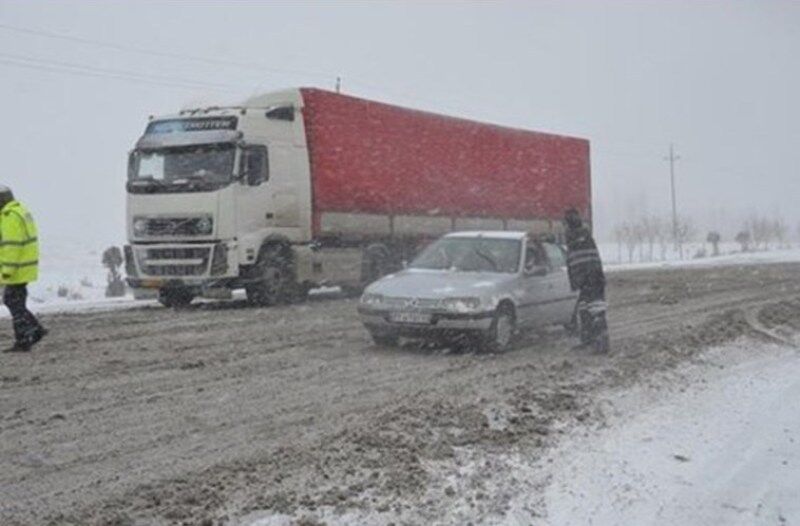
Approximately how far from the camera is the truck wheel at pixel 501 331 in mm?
10148

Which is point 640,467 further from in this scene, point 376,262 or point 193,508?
point 376,262

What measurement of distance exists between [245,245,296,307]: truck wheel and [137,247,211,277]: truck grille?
1.06m

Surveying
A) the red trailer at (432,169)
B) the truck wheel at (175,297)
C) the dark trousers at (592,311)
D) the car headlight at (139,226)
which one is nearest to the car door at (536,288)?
the dark trousers at (592,311)

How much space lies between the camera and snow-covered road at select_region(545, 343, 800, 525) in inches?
193

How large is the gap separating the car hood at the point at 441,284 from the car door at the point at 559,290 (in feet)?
3.58

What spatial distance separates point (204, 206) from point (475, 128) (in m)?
8.67

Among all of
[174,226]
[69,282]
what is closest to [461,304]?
[174,226]

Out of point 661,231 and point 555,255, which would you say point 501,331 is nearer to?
point 555,255

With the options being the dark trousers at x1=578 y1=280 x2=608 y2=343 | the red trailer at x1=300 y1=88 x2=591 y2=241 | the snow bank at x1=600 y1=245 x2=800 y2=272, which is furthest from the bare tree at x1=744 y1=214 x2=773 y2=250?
the dark trousers at x1=578 y1=280 x2=608 y2=343

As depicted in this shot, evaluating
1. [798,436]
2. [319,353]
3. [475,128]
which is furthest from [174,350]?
[475,128]

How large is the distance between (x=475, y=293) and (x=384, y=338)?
4.34 feet

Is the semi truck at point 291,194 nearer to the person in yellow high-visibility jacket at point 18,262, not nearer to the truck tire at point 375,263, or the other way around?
the truck tire at point 375,263

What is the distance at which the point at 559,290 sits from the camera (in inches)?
464

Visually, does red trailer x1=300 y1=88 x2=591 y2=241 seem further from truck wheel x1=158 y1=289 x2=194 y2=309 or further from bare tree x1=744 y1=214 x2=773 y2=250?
bare tree x1=744 y1=214 x2=773 y2=250
